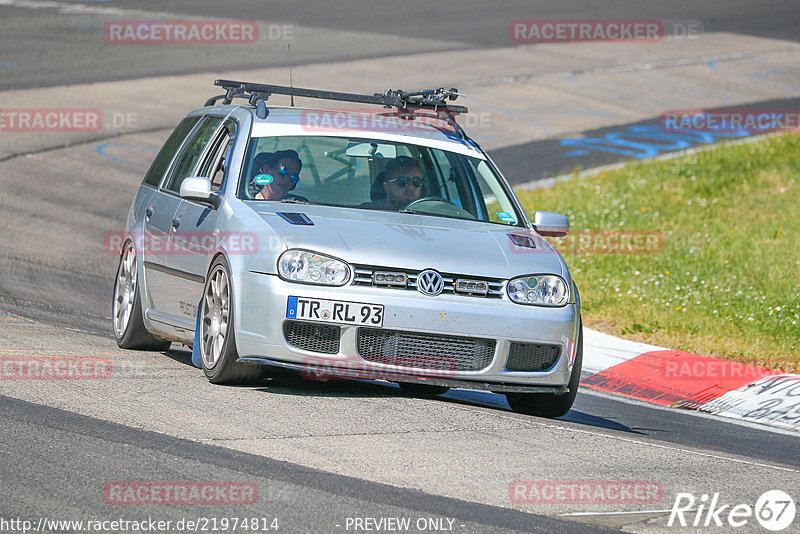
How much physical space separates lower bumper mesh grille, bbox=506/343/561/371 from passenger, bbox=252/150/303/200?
177 cm

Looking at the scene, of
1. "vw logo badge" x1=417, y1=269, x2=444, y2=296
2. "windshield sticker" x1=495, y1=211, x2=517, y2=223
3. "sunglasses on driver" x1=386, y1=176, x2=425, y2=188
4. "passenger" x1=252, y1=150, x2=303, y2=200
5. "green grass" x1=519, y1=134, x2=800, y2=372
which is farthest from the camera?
"green grass" x1=519, y1=134, x2=800, y2=372

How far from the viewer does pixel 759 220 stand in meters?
16.1

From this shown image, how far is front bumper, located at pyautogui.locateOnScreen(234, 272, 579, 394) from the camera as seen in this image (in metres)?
7.09

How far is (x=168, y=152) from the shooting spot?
964 centimetres

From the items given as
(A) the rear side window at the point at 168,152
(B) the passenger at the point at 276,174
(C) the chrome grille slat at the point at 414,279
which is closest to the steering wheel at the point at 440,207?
(B) the passenger at the point at 276,174

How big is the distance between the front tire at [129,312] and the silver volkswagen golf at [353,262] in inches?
0.9

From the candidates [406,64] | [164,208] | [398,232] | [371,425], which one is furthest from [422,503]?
[406,64]

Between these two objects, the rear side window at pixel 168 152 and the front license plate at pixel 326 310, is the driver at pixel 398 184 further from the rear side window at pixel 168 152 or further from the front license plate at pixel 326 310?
the rear side window at pixel 168 152

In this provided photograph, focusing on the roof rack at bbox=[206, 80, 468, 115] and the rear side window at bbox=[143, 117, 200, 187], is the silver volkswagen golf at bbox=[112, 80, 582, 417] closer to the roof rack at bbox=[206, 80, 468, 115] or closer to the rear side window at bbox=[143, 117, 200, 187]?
the roof rack at bbox=[206, 80, 468, 115]

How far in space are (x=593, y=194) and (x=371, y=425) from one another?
39.3 ft

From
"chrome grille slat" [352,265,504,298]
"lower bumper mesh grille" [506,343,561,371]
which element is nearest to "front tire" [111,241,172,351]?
"chrome grille slat" [352,265,504,298]

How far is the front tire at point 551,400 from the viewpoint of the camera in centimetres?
775

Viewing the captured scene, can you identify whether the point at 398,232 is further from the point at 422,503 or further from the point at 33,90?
the point at 33,90

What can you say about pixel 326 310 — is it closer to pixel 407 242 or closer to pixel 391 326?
pixel 391 326
